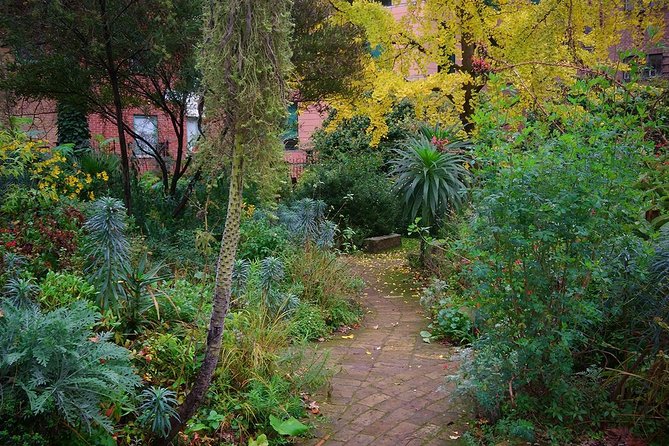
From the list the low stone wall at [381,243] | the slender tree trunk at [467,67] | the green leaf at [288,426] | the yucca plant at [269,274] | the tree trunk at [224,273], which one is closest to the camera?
the tree trunk at [224,273]

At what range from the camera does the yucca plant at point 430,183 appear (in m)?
8.52

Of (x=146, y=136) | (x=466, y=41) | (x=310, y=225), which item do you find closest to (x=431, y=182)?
(x=310, y=225)

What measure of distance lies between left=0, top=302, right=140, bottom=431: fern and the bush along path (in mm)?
1346

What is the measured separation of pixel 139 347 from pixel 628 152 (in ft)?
10.8

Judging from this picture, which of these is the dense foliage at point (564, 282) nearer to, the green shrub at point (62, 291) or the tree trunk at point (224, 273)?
the tree trunk at point (224, 273)

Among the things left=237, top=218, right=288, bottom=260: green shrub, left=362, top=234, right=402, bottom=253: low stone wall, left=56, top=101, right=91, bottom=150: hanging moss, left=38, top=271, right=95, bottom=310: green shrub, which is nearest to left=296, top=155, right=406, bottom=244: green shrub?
left=362, top=234, right=402, bottom=253: low stone wall

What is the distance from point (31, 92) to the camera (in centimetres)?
743

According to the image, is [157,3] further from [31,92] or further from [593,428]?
[593,428]

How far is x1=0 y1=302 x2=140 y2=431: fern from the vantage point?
2.66 m

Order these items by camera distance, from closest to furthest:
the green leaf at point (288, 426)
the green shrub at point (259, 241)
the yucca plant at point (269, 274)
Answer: the green leaf at point (288, 426), the yucca plant at point (269, 274), the green shrub at point (259, 241)

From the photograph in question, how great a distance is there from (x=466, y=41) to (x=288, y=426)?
7.45 meters

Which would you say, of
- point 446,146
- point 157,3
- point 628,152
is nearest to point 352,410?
point 628,152

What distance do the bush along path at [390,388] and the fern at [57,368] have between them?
4.41 feet

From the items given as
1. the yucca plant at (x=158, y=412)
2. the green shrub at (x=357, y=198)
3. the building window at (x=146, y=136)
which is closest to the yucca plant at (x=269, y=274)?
the yucca plant at (x=158, y=412)
